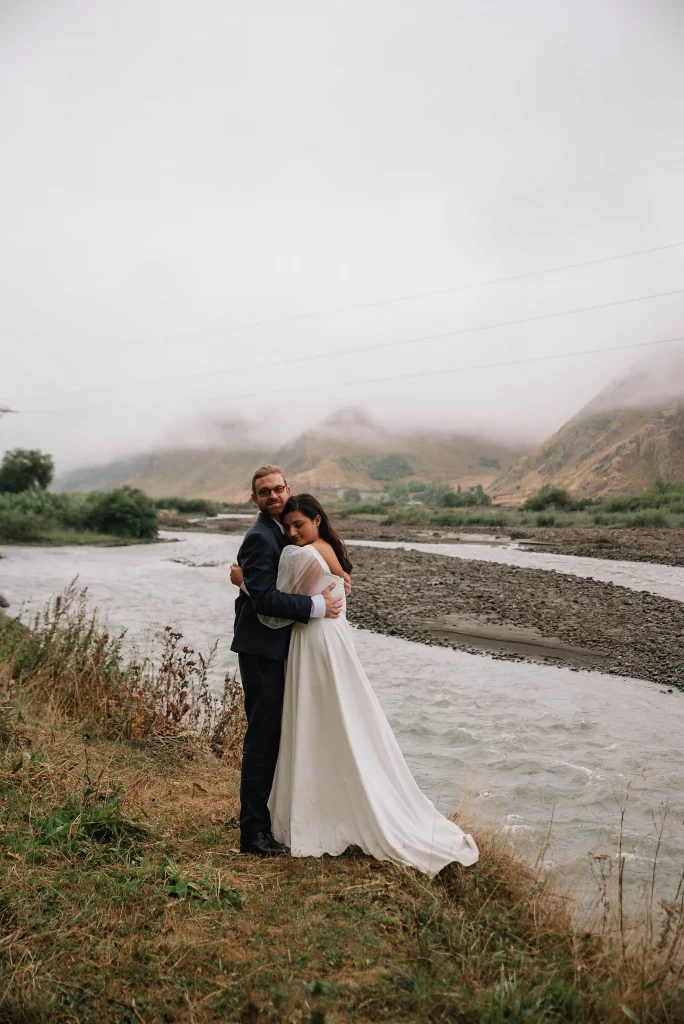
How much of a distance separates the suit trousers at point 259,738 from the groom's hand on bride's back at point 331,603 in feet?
1.61

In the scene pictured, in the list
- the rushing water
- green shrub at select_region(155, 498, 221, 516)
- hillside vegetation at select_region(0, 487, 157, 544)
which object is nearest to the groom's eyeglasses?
the rushing water

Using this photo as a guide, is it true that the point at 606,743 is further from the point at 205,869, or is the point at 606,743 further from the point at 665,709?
the point at 205,869

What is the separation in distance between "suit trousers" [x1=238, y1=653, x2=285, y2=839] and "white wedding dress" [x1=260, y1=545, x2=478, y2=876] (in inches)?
3.0

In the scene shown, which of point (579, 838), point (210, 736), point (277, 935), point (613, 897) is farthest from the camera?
point (210, 736)

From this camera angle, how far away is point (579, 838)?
696 cm

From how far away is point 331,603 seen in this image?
439 cm

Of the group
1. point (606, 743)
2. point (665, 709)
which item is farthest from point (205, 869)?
point (665, 709)

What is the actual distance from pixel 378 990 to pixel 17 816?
100 inches

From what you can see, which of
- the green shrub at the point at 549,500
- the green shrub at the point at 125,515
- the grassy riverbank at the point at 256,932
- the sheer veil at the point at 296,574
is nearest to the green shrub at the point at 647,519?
the green shrub at the point at 549,500

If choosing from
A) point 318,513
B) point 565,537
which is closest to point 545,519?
point 565,537

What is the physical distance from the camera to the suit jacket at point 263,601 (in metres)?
4.28

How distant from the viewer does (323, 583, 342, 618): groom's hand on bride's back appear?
439 cm

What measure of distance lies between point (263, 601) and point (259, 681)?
0.56 metres

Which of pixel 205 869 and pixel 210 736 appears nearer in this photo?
pixel 205 869
